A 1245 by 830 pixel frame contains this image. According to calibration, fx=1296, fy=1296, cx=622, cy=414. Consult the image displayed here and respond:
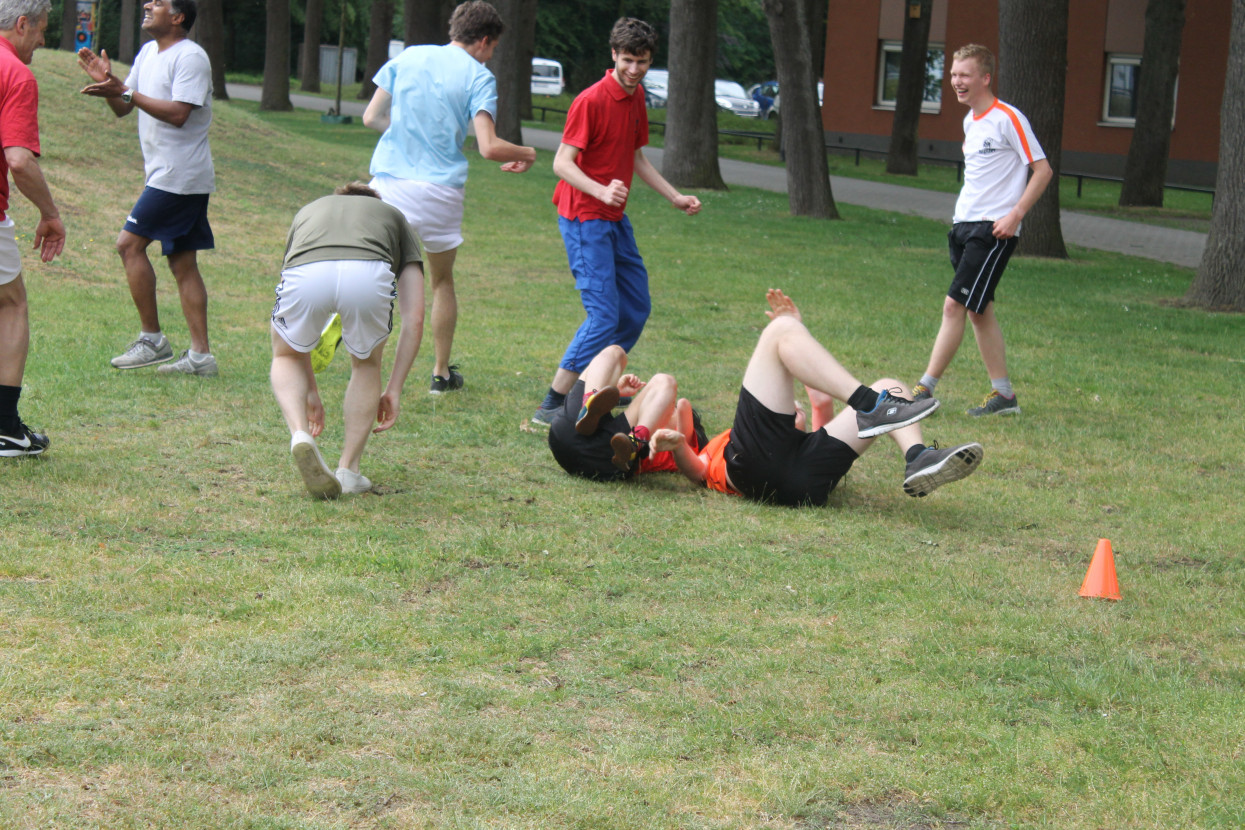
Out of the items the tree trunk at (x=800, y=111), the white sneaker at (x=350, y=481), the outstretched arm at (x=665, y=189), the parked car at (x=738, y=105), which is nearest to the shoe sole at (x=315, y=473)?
the white sneaker at (x=350, y=481)

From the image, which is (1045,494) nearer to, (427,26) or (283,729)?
(283,729)

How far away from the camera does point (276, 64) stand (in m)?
37.0

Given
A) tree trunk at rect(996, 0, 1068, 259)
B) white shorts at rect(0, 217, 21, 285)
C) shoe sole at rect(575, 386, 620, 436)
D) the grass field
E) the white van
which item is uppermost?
the white van

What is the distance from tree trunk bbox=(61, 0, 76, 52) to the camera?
36.2 metres

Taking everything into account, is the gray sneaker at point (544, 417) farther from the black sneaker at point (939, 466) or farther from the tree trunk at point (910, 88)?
the tree trunk at point (910, 88)

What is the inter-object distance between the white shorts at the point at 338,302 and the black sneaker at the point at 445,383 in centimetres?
243

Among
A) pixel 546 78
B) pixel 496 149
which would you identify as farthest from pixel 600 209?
pixel 546 78

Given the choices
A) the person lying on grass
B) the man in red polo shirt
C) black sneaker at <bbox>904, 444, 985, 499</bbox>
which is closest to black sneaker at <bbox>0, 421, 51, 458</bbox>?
the man in red polo shirt

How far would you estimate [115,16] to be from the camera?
59656 mm

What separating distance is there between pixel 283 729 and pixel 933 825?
167 centimetres

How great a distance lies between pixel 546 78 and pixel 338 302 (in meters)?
52.7

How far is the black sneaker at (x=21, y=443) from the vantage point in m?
5.71

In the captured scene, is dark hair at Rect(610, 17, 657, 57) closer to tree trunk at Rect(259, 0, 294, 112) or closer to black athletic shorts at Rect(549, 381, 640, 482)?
black athletic shorts at Rect(549, 381, 640, 482)

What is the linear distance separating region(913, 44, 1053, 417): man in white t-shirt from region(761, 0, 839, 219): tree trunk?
36.9 feet
